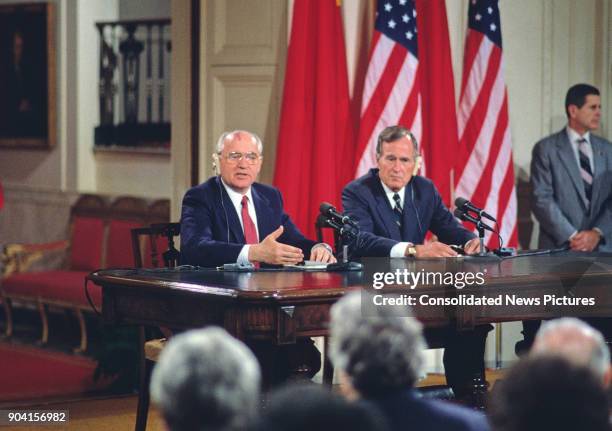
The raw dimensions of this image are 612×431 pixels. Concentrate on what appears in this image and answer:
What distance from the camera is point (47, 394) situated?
7.05 metres

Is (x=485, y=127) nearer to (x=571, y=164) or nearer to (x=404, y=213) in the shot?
(x=571, y=164)

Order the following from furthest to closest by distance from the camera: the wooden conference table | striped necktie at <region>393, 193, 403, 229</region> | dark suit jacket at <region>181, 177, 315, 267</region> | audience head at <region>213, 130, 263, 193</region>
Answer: striped necktie at <region>393, 193, 403, 229</region> < audience head at <region>213, 130, 263, 193</region> < dark suit jacket at <region>181, 177, 315, 267</region> < the wooden conference table

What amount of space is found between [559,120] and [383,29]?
1756 millimetres

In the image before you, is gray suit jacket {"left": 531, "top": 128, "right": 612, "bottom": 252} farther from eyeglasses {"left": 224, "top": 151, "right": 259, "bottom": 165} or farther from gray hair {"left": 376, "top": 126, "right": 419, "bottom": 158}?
eyeglasses {"left": 224, "top": 151, "right": 259, "bottom": 165}

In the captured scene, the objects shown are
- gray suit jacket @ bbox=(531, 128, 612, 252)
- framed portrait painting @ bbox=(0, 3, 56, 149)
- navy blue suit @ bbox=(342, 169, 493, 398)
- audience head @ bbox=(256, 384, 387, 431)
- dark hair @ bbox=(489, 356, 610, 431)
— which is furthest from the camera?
framed portrait painting @ bbox=(0, 3, 56, 149)

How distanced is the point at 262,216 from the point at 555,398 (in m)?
3.60

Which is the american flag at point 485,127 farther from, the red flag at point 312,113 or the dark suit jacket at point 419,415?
the dark suit jacket at point 419,415

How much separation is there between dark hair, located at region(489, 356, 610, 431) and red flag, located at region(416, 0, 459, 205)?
5.21 metres

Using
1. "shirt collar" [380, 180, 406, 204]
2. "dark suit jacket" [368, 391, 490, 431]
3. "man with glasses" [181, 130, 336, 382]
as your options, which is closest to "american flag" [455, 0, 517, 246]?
"shirt collar" [380, 180, 406, 204]

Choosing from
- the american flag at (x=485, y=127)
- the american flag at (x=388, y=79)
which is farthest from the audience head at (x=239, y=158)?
the american flag at (x=485, y=127)

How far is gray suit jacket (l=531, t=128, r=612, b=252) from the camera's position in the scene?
738cm

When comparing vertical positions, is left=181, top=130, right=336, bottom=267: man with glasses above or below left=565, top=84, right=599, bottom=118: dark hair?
below

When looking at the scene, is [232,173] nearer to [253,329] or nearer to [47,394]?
[253,329]

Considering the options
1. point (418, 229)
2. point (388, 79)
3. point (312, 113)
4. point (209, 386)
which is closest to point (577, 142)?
point (388, 79)
